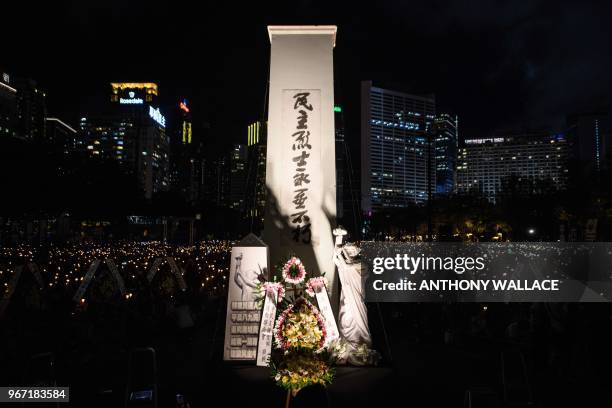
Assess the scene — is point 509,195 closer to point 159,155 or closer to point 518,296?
point 518,296

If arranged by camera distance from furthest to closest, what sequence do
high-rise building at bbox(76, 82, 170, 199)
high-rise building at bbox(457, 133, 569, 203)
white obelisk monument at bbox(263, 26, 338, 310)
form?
1. high-rise building at bbox(76, 82, 170, 199)
2. high-rise building at bbox(457, 133, 569, 203)
3. white obelisk monument at bbox(263, 26, 338, 310)

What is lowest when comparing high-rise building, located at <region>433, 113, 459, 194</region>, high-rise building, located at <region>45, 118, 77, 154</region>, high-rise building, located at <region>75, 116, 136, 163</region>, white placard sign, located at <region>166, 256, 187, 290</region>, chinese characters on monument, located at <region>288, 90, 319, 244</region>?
white placard sign, located at <region>166, 256, 187, 290</region>

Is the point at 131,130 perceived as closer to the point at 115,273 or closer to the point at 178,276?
the point at 178,276

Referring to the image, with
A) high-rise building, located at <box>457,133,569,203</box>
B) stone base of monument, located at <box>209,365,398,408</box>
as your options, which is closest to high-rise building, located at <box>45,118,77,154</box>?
high-rise building, located at <box>457,133,569,203</box>

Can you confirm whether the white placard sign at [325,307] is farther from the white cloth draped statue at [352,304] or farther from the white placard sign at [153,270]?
the white placard sign at [153,270]

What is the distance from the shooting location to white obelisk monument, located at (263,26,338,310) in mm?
10148

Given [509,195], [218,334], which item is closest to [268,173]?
[218,334]

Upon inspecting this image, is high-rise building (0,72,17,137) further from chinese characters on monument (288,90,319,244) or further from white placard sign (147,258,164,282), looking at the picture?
chinese characters on monument (288,90,319,244)

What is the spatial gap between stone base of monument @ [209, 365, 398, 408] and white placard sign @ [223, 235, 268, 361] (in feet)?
1.32

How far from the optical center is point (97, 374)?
7445 millimetres

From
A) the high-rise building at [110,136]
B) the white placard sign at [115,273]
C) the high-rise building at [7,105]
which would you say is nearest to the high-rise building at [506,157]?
the high-rise building at [110,136]

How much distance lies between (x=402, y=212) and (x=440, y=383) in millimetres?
58369

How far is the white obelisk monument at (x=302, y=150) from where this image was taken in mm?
10148

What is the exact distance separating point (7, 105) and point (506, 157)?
456 feet
